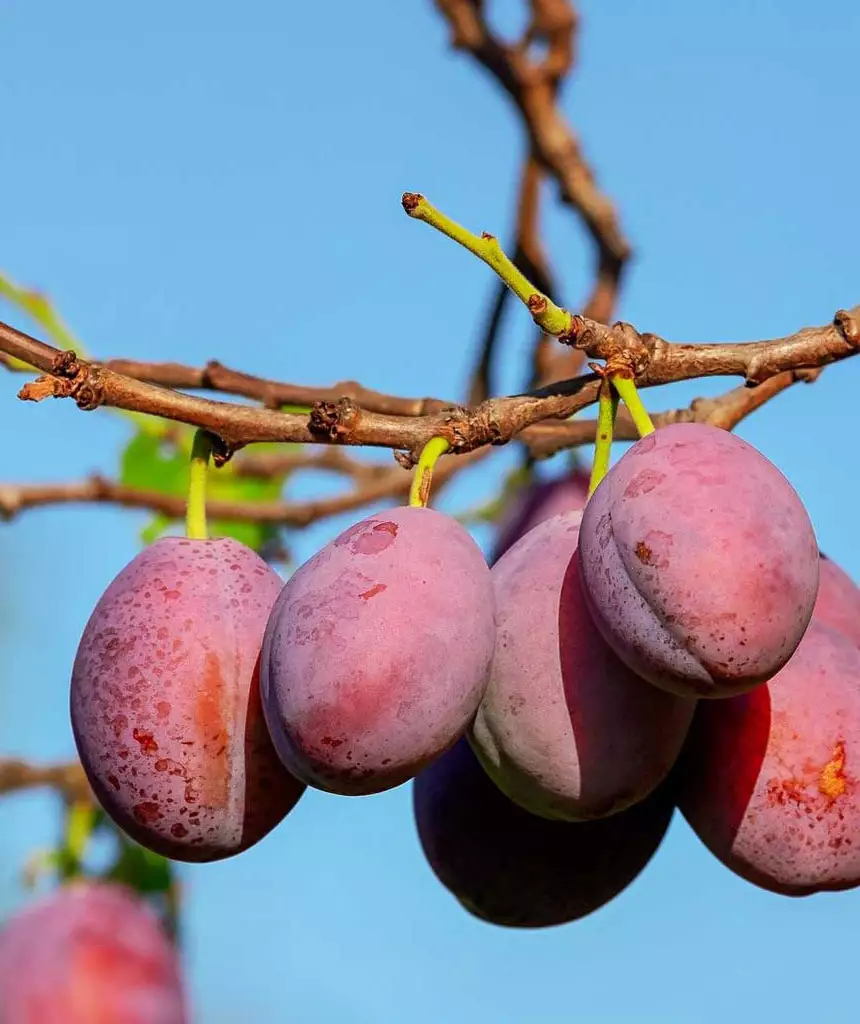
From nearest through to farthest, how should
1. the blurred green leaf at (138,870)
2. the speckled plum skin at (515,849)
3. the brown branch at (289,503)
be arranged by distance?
the speckled plum skin at (515,849) < the brown branch at (289,503) < the blurred green leaf at (138,870)

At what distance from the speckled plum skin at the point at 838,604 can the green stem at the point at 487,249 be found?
15.3 inches

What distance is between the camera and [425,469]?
1.21m

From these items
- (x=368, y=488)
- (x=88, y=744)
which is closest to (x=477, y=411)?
(x=88, y=744)

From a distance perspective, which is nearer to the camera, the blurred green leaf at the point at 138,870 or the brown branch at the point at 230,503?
the brown branch at the point at 230,503

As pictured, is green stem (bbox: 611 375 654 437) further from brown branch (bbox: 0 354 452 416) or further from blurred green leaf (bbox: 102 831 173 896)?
blurred green leaf (bbox: 102 831 173 896)

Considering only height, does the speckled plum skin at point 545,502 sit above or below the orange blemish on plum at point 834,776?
below

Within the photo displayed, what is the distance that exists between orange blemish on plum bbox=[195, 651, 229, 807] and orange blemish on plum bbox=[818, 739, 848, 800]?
18.6 inches

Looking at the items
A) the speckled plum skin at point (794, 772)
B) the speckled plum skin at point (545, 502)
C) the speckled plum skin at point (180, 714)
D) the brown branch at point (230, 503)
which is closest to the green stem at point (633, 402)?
the speckled plum skin at point (794, 772)

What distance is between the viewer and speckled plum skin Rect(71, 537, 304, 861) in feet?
3.82

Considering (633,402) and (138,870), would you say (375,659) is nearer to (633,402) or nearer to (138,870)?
(633,402)

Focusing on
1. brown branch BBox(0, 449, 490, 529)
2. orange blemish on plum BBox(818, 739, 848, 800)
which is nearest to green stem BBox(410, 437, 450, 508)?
orange blemish on plum BBox(818, 739, 848, 800)

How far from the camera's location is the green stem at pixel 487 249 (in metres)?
1.14

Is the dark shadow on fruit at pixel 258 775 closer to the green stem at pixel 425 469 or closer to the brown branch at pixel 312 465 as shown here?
the green stem at pixel 425 469

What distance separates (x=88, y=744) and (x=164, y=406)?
0.90 ft
